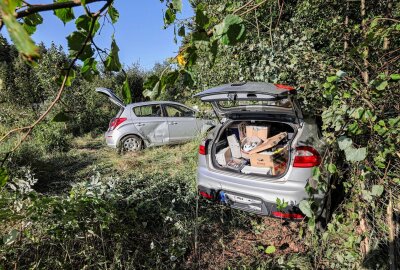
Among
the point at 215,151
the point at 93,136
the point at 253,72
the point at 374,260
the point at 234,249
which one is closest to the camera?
the point at 374,260

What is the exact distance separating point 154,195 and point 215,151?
3.38ft

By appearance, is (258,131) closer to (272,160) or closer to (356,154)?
(272,160)

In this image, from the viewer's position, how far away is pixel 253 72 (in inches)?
182

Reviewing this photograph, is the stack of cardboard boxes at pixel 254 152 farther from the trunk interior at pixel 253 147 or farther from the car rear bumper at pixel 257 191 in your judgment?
the car rear bumper at pixel 257 191

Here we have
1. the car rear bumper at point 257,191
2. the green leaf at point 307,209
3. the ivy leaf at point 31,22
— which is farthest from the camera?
the car rear bumper at point 257,191

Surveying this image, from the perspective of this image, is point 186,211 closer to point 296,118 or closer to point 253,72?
point 296,118

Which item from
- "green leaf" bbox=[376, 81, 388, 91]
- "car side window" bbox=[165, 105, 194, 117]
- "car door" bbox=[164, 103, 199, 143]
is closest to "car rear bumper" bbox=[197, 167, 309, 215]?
"green leaf" bbox=[376, 81, 388, 91]

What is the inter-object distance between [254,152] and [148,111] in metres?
5.05

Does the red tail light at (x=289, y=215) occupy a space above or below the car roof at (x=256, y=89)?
below

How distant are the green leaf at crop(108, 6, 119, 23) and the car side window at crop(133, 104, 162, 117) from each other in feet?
23.9

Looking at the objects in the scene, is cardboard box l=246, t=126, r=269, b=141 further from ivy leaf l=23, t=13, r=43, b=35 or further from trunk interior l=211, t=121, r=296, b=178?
ivy leaf l=23, t=13, r=43, b=35

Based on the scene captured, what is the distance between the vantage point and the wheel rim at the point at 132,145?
316 inches

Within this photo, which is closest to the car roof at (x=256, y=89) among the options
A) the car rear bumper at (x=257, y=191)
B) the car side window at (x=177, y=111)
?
the car rear bumper at (x=257, y=191)

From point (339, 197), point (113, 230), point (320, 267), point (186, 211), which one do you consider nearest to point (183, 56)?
point (113, 230)
